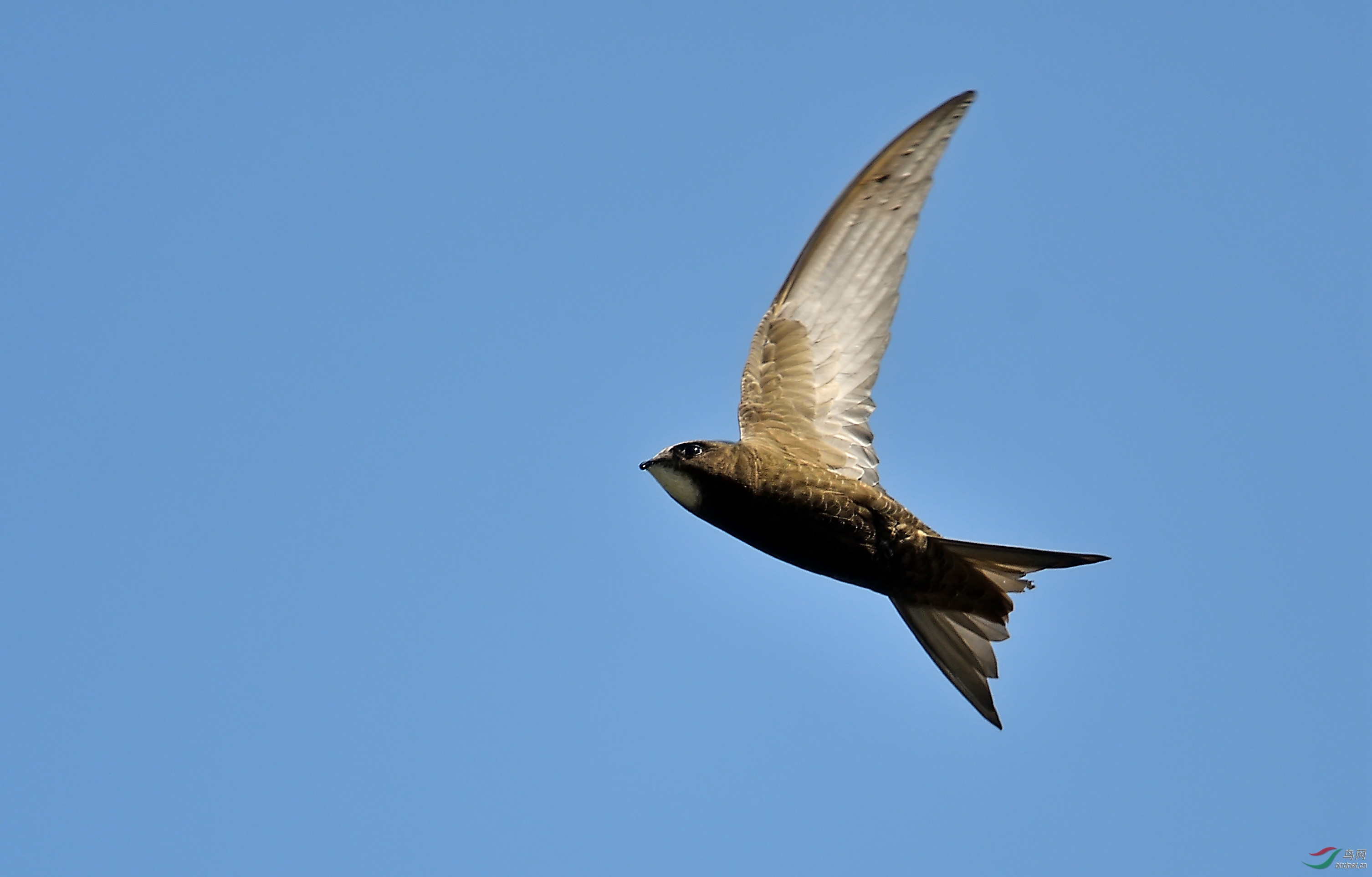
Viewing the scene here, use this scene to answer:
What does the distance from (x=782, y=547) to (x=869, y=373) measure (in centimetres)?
123

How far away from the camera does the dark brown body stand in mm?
6625

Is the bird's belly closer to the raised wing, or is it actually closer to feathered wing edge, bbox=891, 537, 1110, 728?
feathered wing edge, bbox=891, 537, 1110, 728

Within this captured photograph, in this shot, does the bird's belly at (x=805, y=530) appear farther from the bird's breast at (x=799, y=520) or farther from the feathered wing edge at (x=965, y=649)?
the feathered wing edge at (x=965, y=649)


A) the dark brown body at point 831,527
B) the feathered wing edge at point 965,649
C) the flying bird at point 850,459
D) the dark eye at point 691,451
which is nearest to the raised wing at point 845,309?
the flying bird at point 850,459

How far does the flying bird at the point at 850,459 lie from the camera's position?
262 inches

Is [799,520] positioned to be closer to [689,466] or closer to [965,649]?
[689,466]

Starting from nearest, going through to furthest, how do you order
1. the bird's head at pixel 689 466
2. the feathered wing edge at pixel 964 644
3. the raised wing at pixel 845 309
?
the bird's head at pixel 689 466 → the feathered wing edge at pixel 964 644 → the raised wing at pixel 845 309

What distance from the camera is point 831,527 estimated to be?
6723 mm

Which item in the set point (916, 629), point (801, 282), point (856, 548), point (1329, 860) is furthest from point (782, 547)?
point (1329, 860)

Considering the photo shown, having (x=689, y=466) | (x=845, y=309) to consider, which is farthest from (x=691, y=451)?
(x=845, y=309)

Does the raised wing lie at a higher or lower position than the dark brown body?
higher

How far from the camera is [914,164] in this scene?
24.8 feet

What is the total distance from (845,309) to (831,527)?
137 centimetres

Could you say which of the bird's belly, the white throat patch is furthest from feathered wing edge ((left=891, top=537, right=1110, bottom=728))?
the white throat patch
